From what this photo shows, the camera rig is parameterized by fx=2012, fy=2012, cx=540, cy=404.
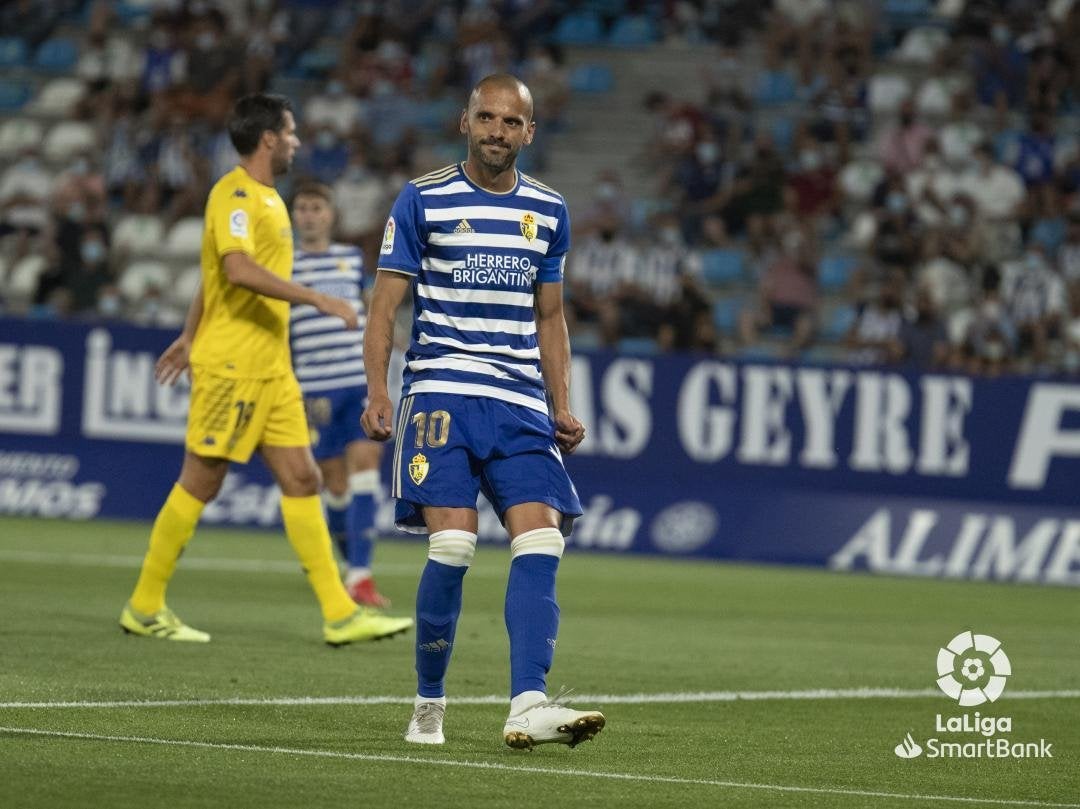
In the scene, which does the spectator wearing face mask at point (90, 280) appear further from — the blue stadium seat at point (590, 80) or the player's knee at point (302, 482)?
the player's knee at point (302, 482)

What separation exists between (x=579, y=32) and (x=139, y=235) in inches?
232

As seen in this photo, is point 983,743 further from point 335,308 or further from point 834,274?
point 834,274

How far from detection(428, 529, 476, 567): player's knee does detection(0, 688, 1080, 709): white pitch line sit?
128 centimetres

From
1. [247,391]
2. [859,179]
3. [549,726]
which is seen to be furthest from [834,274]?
[549,726]

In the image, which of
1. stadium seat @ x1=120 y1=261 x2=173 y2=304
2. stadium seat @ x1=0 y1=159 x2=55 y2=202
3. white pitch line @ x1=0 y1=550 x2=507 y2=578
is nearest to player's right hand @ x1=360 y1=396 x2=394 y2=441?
white pitch line @ x1=0 y1=550 x2=507 y2=578

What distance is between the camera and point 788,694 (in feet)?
27.7

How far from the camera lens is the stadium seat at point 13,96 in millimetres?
25078

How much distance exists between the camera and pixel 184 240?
22344mm

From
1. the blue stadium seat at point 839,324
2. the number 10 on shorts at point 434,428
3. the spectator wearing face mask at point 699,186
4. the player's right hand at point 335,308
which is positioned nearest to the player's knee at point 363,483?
the player's right hand at point 335,308

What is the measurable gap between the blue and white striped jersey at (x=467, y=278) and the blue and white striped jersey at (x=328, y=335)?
15.9ft

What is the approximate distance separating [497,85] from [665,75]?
17.7 m

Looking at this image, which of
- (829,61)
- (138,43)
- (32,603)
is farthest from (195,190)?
(32,603)

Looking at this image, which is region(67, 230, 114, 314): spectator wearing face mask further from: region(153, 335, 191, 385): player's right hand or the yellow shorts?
the yellow shorts

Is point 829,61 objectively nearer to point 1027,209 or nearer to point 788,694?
point 1027,209
